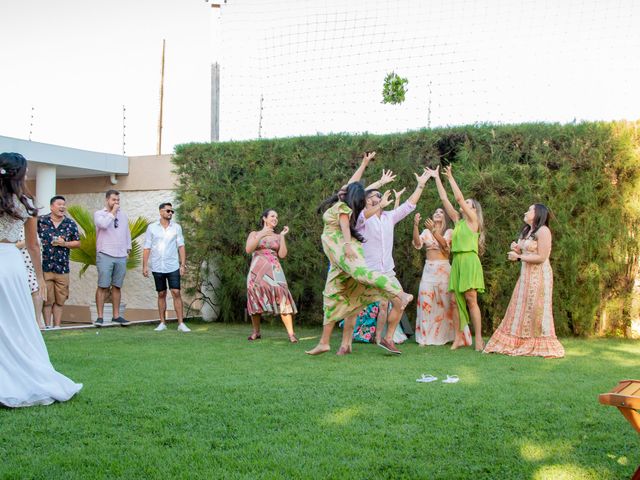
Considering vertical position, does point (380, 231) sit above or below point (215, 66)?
below

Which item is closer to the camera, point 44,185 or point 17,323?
point 17,323

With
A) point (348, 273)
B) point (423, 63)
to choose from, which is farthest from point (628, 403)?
point (423, 63)

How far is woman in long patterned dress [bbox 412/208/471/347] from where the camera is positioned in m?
8.37

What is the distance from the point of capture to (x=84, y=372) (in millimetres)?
5656

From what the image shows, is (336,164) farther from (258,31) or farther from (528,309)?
(528,309)

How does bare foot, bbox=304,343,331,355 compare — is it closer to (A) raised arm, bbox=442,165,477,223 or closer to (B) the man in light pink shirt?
(B) the man in light pink shirt

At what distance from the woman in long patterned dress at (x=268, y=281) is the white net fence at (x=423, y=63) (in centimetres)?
257

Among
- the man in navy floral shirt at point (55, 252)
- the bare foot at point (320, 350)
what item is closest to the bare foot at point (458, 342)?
the bare foot at point (320, 350)

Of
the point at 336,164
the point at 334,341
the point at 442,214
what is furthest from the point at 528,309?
the point at 336,164

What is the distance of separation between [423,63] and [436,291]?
3759 millimetres

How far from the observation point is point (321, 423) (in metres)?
3.92

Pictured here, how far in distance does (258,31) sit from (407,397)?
8420 millimetres

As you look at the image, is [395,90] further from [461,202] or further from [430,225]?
[461,202]

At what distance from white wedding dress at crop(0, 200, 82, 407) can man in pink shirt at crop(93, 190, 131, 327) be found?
18.6ft
